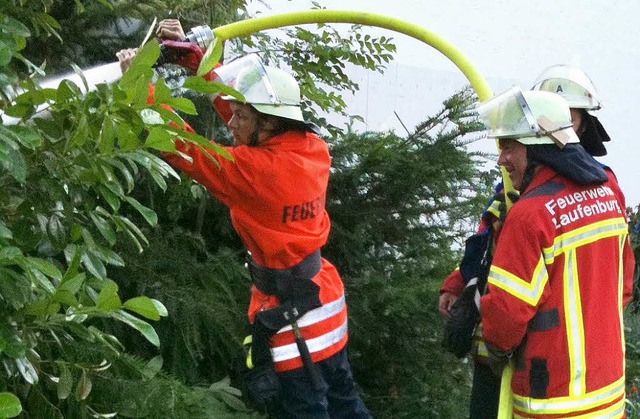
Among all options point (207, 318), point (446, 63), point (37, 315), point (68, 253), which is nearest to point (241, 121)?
point (207, 318)

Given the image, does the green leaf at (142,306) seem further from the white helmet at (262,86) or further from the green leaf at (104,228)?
the white helmet at (262,86)

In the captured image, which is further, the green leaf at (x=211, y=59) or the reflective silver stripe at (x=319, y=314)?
the reflective silver stripe at (x=319, y=314)

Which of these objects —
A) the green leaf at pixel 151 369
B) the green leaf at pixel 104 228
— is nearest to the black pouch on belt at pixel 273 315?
the green leaf at pixel 151 369

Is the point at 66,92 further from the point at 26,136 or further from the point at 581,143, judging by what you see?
the point at 581,143

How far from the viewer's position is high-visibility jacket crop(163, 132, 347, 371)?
354cm

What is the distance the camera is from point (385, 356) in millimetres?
4902

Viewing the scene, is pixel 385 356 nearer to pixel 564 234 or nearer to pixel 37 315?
pixel 564 234

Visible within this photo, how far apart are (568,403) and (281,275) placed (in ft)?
3.56

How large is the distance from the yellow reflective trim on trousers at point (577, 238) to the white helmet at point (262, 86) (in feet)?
3.37

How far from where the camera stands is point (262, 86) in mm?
3688

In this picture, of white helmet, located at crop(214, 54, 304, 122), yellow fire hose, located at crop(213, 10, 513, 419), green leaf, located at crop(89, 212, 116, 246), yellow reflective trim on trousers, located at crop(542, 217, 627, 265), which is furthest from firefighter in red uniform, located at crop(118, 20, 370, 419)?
green leaf, located at crop(89, 212, 116, 246)

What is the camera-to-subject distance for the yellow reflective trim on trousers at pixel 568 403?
3404 mm

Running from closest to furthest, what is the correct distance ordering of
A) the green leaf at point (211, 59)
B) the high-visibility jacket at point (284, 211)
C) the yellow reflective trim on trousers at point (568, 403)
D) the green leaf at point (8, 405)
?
the green leaf at point (8, 405) < the green leaf at point (211, 59) < the yellow reflective trim on trousers at point (568, 403) < the high-visibility jacket at point (284, 211)

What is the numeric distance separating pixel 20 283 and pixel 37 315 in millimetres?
164
